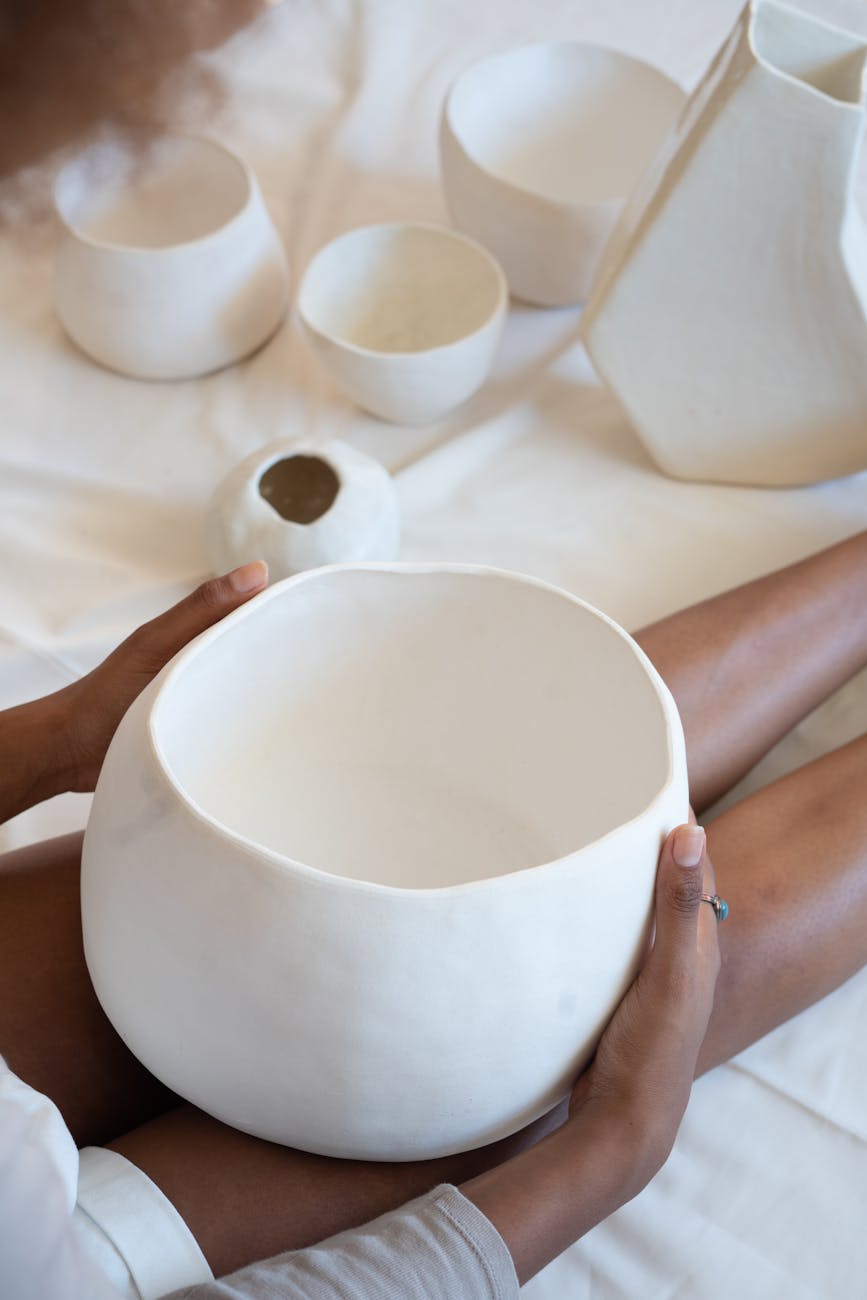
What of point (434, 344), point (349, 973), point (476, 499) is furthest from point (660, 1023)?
point (434, 344)

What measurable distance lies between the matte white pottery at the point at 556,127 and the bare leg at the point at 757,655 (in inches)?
15.9

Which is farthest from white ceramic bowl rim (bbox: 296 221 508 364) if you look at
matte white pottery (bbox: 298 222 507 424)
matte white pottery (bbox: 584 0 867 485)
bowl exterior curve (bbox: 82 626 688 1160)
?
bowl exterior curve (bbox: 82 626 688 1160)

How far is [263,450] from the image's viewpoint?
903mm

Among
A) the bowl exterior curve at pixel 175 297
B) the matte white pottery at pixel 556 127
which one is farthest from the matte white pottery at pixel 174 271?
the matte white pottery at pixel 556 127

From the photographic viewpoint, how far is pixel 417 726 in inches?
28.0

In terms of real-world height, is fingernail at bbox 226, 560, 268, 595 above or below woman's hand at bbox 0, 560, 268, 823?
above

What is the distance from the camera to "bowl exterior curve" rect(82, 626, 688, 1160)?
1.51ft

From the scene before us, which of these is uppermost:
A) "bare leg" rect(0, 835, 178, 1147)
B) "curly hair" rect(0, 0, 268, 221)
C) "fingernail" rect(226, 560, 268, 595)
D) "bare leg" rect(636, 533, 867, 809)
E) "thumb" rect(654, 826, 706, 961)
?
"curly hair" rect(0, 0, 268, 221)

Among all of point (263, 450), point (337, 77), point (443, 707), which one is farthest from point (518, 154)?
point (443, 707)

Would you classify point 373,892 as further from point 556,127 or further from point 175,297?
point 556,127

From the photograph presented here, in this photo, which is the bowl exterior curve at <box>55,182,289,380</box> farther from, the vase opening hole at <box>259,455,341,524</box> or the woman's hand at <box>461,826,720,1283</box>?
the woman's hand at <box>461,826,720,1283</box>

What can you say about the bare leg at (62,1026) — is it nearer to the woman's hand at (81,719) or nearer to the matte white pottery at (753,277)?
the woman's hand at (81,719)

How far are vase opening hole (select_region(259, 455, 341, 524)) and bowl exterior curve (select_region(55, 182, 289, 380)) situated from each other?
Answer: 210 millimetres

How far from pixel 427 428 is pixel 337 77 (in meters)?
0.50
